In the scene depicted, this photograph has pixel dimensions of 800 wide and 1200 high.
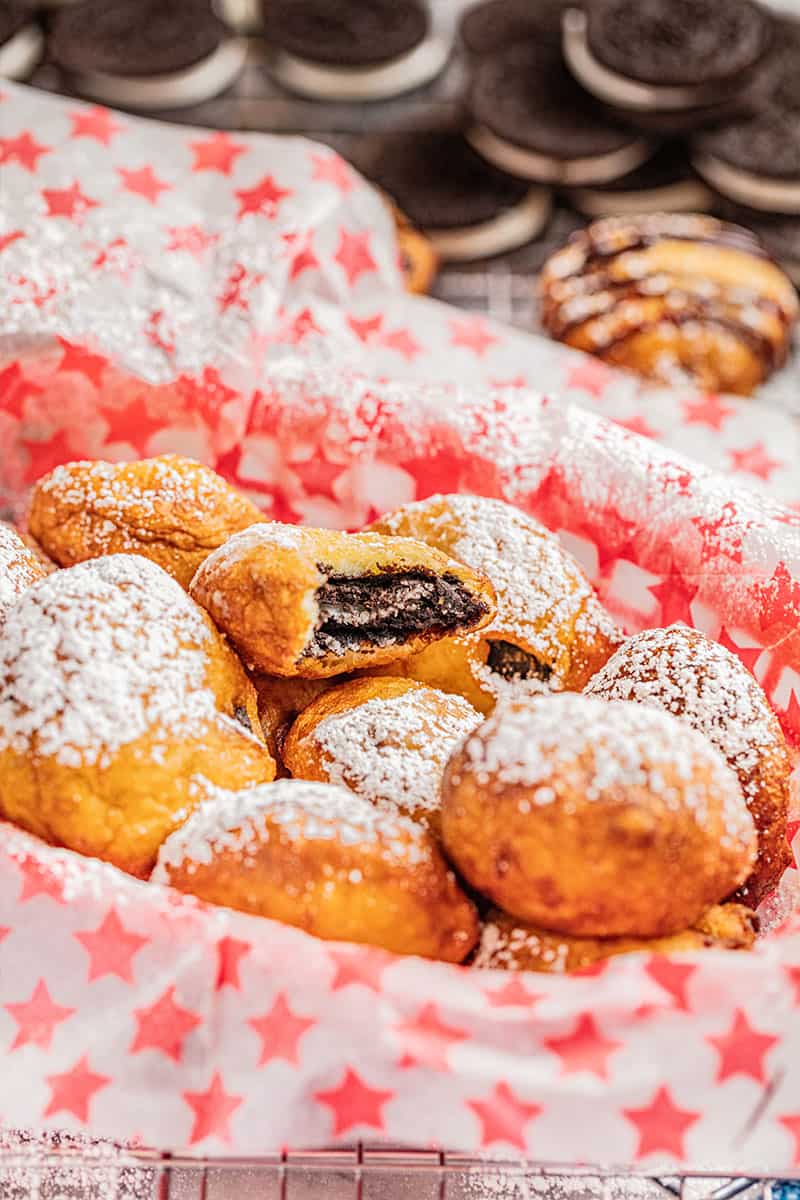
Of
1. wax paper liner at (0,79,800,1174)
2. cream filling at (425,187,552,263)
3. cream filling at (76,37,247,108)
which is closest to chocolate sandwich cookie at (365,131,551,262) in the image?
cream filling at (425,187,552,263)

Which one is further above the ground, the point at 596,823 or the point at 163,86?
the point at 596,823

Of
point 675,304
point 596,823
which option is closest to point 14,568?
point 596,823

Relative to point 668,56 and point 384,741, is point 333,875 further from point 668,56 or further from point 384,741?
point 668,56

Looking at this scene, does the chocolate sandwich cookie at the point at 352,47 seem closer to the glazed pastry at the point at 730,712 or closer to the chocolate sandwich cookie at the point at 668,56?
the chocolate sandwich cookie at the point at 668,56

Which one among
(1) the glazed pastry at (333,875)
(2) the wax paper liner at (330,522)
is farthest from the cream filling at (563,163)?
(1) the glazed pastry at (333,875)

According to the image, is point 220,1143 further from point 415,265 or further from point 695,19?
point 695,19

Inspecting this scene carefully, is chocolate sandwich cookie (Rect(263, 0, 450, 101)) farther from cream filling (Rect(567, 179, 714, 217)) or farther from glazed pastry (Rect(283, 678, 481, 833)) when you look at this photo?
glazed pastry (Rect(283, 678, 481, 833))
